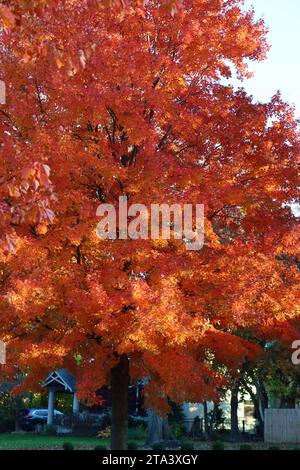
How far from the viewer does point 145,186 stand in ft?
48.8

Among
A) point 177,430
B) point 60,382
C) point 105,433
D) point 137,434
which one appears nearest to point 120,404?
point 105,433

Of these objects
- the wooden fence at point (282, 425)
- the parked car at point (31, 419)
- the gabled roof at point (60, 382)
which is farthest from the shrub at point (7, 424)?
the wooden fence at point (282, 425)

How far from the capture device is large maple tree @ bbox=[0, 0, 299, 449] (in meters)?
14.1

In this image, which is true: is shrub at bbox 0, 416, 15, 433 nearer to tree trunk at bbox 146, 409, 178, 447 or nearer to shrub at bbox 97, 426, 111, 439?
shrub at bbox 97, 426, 111, 439

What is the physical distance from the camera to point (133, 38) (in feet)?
53.9

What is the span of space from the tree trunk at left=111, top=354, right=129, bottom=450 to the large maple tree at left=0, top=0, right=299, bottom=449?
0.47 meters

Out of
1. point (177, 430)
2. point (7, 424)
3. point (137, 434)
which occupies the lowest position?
point (137, 434)

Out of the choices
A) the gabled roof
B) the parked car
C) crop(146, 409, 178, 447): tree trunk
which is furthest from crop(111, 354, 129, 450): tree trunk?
the parked car

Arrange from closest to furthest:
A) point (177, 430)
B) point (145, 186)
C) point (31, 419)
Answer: point (145, 186) < point (177, 430) < point (31, 419)

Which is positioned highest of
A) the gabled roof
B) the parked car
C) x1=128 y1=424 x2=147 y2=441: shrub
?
the gabled roof

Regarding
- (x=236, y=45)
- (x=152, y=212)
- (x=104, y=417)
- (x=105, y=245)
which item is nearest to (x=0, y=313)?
(x=105, y=245)

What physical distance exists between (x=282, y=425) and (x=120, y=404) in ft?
70.3

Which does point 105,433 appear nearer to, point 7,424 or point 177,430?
point 177,430

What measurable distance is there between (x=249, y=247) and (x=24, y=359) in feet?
17.4
